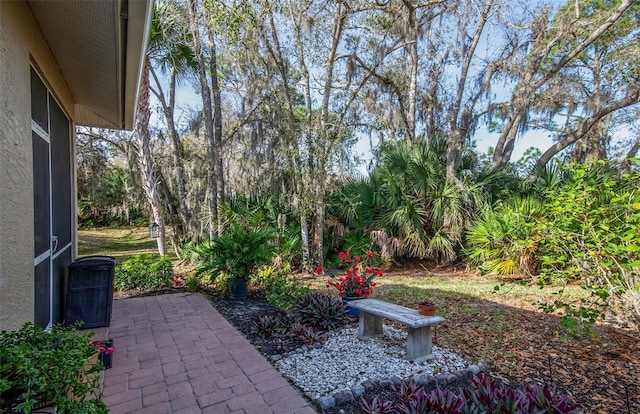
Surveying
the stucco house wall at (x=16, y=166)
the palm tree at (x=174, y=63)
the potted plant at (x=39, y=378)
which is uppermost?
A: the palm tree at (x=174, y=63)

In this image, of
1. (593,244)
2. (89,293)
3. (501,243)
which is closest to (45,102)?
(89,293)

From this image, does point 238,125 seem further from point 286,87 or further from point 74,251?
point 74,251

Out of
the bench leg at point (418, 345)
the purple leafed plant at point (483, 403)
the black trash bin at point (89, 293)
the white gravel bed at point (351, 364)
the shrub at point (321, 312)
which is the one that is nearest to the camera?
the purple leafed plant at point (483, 403)

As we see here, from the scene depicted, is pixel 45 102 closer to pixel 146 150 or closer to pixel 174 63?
pixel 146 150

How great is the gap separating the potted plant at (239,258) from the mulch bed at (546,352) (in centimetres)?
64

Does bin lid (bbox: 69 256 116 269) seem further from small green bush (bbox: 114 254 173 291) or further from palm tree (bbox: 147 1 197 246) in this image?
palm tree (bbox: 147 1 197 246)

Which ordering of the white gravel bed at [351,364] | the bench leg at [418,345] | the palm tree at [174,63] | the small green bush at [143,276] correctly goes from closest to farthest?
the white gravel bed at [351,364] → the bench leg at [418,345] → the small green bush at [143,276] → the palm tree at [174,63]

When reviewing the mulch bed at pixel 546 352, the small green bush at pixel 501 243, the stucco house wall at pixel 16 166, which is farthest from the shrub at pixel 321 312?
the small green bush at pixel 501 243

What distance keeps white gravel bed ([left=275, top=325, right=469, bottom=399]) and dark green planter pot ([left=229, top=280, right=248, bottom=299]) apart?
7.13ft

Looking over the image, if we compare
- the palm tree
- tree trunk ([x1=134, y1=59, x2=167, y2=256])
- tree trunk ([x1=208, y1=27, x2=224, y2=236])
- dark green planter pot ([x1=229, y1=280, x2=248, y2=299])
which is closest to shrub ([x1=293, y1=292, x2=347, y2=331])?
dark green planter pot ([x1=229, y1=280, x2=248, y2=299])

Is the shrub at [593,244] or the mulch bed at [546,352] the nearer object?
the mulch bed at [546,352]

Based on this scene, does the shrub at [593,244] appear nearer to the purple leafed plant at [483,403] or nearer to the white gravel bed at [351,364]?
the purple leafed plant at [483,403]

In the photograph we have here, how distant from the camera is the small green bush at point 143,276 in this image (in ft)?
19.8

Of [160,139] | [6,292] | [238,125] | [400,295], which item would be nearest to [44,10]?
[6,292]
